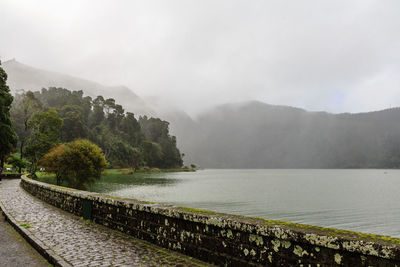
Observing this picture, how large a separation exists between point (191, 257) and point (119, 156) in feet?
385

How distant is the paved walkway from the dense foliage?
75.2m

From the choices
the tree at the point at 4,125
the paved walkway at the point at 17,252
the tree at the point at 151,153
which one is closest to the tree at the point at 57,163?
the tree at the point at 4,125

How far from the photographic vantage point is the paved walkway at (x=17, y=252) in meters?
5.75

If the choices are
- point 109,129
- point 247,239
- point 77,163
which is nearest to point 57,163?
point 77,163

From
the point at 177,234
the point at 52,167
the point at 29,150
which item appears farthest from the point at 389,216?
the point at 29,150

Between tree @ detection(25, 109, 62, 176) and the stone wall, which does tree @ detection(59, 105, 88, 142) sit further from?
the stone wall

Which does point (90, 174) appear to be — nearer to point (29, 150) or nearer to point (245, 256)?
point (29, 150)

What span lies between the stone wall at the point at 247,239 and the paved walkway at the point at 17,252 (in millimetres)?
2072

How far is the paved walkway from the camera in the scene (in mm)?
5750

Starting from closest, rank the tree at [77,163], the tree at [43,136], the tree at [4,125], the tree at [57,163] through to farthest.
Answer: the tree at [57,163], the tree at [77,163], the tree at [4,125], the tree at [43,136]

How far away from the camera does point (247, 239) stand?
4.57 metres

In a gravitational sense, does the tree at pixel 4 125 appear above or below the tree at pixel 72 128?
below

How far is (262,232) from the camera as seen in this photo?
14.2ft

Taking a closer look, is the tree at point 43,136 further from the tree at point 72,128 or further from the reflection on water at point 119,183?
the tree at point 72,128
